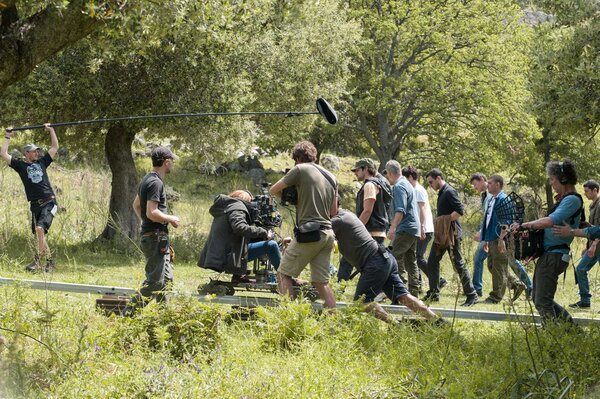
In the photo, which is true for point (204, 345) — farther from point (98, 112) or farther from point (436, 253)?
point (98, 112)

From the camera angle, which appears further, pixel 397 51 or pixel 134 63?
pixel 397 51

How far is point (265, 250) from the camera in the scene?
443 inches

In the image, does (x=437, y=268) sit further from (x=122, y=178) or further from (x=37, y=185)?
(x=122, y=178)

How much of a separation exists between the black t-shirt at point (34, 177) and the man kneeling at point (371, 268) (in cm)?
626

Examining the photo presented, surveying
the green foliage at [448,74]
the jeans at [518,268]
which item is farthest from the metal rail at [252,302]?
the green foliage at [448,74]

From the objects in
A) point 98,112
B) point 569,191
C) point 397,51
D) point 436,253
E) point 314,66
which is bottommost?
point 436,253

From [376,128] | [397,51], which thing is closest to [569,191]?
[397,51]

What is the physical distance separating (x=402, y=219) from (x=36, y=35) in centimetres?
596

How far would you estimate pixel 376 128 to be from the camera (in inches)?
1572

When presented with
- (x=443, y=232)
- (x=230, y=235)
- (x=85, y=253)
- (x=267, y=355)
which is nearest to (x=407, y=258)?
(x=443, y=232)

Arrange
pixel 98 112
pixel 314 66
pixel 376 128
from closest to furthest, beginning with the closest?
pixel 98 112 → pixel 314 66 → pixel 376 128

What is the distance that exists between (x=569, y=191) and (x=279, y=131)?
1998cm

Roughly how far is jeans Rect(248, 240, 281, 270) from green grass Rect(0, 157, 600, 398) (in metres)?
1.50

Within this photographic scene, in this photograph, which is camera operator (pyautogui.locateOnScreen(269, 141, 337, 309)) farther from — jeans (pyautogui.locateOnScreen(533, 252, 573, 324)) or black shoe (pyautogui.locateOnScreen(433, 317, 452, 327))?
jeans (pyautogui.locateOnScreen(533, 252, 573, 324))
